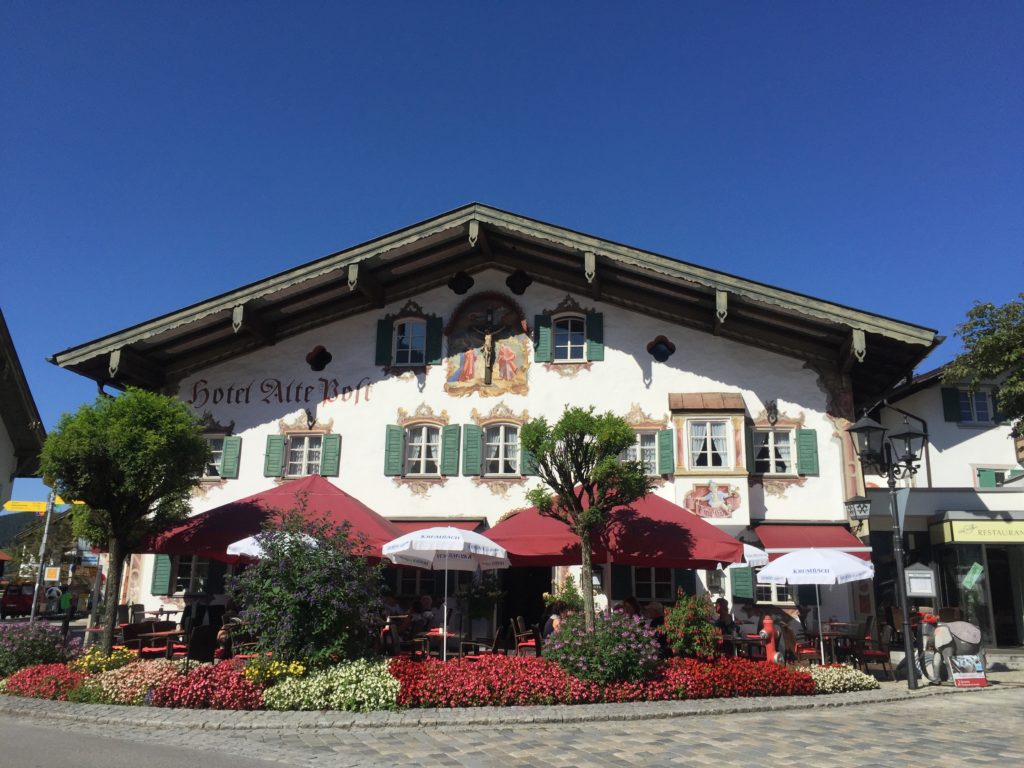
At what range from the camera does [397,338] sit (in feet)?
62.0

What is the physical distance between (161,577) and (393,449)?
19.0 feet

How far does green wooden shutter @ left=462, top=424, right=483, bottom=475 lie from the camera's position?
17.6 meters

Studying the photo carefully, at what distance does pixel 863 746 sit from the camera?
8.30 meters

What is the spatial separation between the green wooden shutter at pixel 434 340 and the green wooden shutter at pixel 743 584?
7892mm

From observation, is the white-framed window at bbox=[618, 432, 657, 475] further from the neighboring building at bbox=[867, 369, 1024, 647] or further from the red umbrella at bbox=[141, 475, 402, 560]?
the red umbrella at bbox=[141, 475, 402, 560]

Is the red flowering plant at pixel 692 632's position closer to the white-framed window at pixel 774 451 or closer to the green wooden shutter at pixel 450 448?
the white-framed window at pixel 774 451

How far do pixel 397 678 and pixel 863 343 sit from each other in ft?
36.9

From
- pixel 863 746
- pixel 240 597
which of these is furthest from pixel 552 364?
pixel 863 746

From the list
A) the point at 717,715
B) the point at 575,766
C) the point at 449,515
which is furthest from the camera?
the point at 449,515

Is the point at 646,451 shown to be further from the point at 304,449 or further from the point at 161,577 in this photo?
the point at 161,577

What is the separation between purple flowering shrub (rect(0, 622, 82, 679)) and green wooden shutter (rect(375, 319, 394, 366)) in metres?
8.50

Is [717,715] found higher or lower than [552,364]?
lower

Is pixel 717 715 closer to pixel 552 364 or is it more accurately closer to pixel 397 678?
pixel 397 678

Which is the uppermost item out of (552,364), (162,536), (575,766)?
(552,364)
